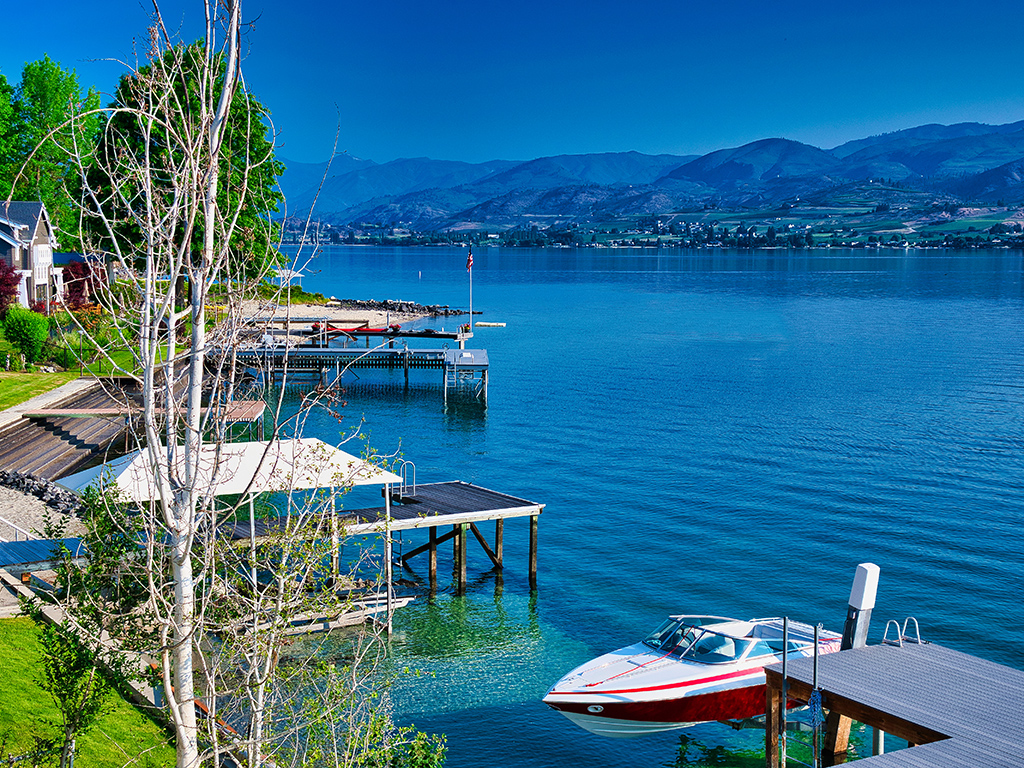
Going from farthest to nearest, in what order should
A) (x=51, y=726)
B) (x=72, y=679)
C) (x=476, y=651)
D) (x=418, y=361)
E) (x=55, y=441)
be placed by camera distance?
(x=418, y=361)
(x=55, y=441)
(x=476, y=651)
(x=51, y=726)
(x=72, y=679)

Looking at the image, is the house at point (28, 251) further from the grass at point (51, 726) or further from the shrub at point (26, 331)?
the grass at point (51, 726)

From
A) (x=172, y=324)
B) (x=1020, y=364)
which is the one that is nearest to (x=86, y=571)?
Result: (x=172, y=324)

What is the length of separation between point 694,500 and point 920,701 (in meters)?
22.9

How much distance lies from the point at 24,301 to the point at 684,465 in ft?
148

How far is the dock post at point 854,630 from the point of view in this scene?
636 inches

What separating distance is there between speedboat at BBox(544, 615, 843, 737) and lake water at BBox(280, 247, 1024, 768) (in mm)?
1032

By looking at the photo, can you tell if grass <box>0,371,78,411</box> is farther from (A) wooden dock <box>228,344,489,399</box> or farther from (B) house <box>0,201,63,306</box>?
(A) wooden dock <box>228,344,489,399</box>

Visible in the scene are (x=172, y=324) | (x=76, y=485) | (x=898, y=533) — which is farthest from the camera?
(x=898, y=533)

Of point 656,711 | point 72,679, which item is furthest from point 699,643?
point 72,679

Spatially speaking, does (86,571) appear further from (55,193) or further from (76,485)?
(55,193)

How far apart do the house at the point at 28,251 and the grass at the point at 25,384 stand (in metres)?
14.5

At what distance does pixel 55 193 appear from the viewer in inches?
3644

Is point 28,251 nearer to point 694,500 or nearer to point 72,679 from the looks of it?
point 694,500

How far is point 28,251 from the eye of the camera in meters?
62.9
